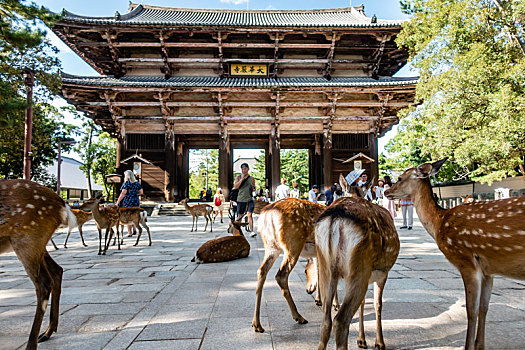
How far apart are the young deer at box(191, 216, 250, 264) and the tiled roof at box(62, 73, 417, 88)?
1157cm

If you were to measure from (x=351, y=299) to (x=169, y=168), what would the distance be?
1659 centimetres

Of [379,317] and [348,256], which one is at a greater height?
[348,256]

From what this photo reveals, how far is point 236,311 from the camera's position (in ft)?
10.1

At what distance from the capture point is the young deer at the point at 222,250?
5520 mm

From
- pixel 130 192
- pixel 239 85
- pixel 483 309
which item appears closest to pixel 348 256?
pixel 483 309

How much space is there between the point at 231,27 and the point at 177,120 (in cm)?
569

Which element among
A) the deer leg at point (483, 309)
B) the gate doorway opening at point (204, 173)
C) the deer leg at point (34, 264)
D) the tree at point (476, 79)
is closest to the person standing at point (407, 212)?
the tree at point (476, 79)

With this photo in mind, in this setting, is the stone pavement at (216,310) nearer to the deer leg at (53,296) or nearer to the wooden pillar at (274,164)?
the deer leg at (53,296)

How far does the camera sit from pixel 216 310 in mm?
3100

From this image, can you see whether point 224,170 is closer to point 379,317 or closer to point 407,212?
point 407,212

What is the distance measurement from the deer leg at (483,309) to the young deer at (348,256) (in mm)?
663

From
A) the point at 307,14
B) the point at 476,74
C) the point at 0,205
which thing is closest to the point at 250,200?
the point at 0,205

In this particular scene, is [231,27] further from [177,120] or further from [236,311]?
[236,311]

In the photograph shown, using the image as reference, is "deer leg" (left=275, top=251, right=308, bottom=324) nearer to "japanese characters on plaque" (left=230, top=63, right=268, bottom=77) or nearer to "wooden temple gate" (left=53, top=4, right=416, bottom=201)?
"wooden temple gate" (left=53, top=4, right=416, bottom=201)
